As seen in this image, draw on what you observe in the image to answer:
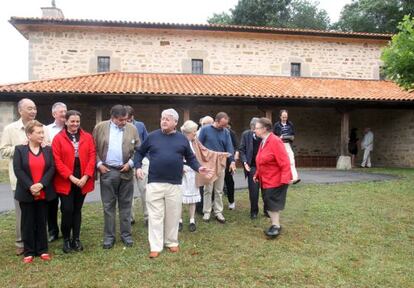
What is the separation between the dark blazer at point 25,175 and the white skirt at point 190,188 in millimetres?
1787

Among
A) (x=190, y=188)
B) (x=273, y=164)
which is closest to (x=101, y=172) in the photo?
(x=190, y=188)

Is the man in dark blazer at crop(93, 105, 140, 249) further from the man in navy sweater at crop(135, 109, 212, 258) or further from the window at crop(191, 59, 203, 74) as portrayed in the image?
the window at crop(191, 59, 203, 74)

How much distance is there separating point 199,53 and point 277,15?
16.0 m

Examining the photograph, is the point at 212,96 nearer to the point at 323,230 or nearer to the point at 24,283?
the point at 323,230

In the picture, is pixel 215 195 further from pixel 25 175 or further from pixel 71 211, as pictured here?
pixel 25 175

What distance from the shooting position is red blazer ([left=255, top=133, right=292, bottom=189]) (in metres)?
4.75

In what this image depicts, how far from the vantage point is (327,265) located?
385cm

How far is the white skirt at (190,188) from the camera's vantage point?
517 cm

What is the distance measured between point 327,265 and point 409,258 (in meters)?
1.01

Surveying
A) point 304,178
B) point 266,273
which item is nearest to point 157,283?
point 266,273

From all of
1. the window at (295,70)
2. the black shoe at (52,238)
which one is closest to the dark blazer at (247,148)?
the black shoe at (52,238)

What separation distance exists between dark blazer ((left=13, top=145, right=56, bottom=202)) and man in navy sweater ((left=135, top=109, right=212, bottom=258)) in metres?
0.91

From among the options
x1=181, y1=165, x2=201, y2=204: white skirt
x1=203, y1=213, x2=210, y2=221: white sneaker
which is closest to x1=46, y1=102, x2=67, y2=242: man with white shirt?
x1=181, y1=165, x2=201, y2=204: white skirt

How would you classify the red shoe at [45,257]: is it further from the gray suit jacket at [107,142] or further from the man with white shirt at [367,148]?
the man with white shirt at [367,148]
